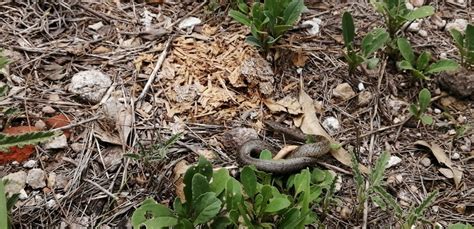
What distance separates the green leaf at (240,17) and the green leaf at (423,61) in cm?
93

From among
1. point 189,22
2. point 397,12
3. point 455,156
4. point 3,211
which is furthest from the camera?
point 189,22

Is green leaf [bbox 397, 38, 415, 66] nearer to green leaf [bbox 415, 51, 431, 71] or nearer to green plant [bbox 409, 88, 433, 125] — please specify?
green leaf [bbox 415, 51, 431, 71]

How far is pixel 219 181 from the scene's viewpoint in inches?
96.3

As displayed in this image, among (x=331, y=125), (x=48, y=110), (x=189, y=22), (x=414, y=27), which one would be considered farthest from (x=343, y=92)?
(x=48, y=110)

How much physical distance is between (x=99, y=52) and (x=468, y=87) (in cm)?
201

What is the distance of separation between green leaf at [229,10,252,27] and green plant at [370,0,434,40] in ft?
2.39

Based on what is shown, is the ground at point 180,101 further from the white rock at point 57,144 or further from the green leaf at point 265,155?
the green leaf at point 265,155

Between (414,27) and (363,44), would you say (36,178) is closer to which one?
(363,44)

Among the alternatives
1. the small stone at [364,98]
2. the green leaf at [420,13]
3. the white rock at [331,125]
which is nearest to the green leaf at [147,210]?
the white rock at [331,125]

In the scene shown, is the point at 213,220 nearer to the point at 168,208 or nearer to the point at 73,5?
the point at 168,208

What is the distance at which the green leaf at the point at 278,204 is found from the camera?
2.37m

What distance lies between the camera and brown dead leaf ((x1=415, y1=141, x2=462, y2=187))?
9.12 feet

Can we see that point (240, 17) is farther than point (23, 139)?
Yes

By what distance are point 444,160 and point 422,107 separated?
0.29m
